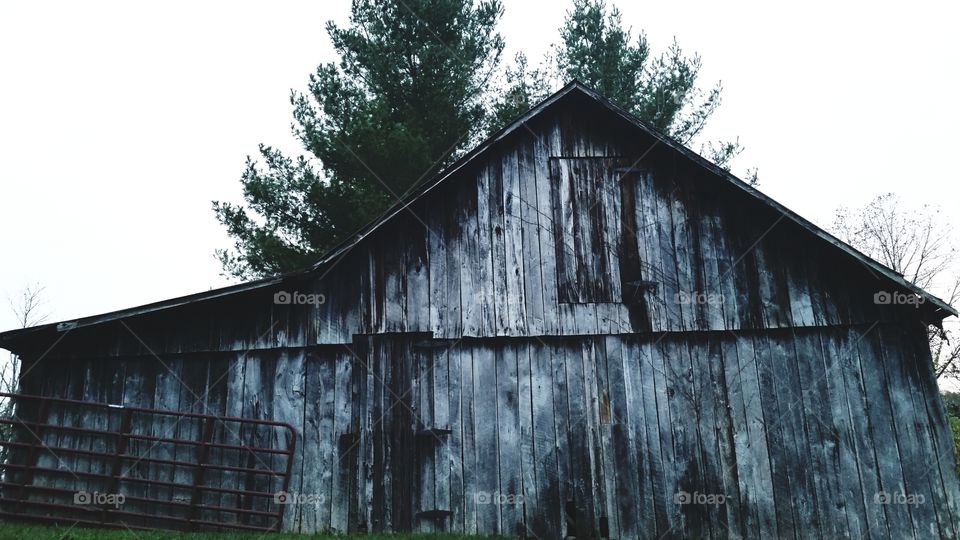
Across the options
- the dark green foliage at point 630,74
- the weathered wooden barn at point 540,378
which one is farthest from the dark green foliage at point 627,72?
the weathered wooden barn at point 540,378

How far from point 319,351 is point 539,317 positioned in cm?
333

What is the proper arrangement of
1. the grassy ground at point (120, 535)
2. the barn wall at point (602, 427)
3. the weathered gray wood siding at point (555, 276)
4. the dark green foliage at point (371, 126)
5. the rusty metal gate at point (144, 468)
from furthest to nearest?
the dark green foliage at point (371, 126) → the weathered gray wood siding at point (555, 276) → the rusty metal gate at point (144, 468) → the barn wall at point (602, 427) → the grassy ground at point (120, 535)

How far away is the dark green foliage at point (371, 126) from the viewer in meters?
18.5

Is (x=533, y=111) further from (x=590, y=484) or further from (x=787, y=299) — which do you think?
(x=590, y=484)

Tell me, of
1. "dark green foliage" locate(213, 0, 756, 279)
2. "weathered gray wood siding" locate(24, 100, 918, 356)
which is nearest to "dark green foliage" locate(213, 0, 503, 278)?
"dark green foliage" locate(213, 0, 756, 279)

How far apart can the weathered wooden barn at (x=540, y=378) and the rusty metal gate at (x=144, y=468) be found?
0.04 m

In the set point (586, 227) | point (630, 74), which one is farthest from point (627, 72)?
point (586, 227)

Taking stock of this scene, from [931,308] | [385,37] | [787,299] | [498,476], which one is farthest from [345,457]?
[385,37]

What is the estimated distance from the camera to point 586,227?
387 inches

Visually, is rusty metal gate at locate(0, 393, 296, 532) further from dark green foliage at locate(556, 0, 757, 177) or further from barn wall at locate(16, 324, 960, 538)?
dark green foliage at locate(556, 0, 757, 177)

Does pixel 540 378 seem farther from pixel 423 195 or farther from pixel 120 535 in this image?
pixel 120 535

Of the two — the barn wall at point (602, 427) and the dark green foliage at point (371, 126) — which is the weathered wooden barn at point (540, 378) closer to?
the barn wall at point (602, 427)

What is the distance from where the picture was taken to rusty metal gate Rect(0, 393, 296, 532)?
29.5ft

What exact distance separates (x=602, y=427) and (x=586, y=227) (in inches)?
118
